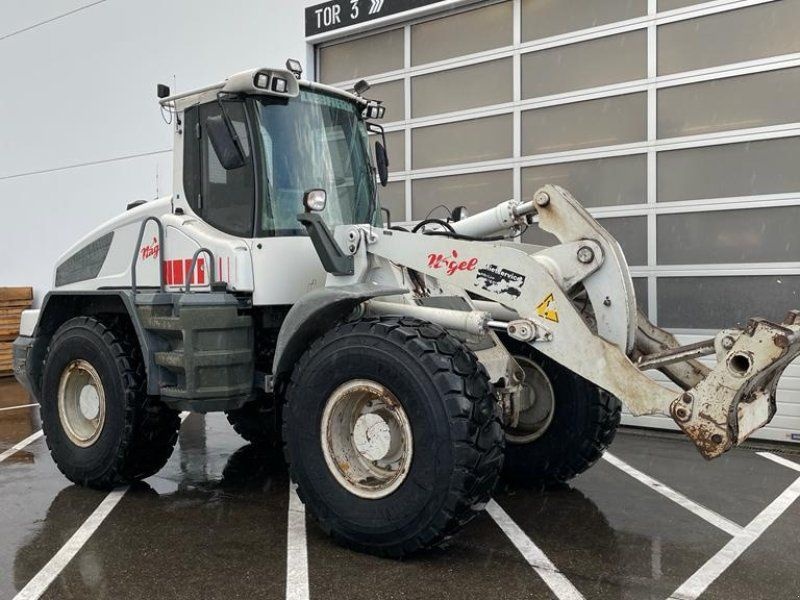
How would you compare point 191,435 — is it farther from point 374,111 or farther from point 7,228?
point 7,228

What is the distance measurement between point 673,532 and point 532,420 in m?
1.23

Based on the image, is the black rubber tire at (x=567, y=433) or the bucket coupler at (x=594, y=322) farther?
the black rubber tire at (x=567, y=433)

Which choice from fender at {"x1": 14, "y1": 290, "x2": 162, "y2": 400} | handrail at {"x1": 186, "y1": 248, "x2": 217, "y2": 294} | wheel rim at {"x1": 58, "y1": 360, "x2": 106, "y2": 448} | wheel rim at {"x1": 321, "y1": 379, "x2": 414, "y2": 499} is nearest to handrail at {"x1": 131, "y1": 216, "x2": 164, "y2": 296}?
fender at {"x1": 14, "y1": 290, "x2": 162, "y2": 400}

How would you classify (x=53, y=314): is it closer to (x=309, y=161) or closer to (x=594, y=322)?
(x=309, y=161)

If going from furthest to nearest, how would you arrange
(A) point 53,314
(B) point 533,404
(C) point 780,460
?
(C) point 780,460 < (A) point 53,314 < (B) point 533,404

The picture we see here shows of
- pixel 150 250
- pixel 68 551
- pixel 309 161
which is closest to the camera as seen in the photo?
pixel 68 551

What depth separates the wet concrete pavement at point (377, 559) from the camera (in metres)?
3.77

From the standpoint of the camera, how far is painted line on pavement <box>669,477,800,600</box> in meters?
3.72

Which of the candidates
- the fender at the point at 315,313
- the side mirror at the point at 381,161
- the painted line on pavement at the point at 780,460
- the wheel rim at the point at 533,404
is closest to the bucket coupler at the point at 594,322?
the fender at the point at 315,313

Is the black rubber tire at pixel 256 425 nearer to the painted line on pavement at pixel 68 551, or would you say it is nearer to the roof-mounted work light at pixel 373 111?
the painted line on pavement at pixel 68 551

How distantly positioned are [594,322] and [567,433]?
110 cm

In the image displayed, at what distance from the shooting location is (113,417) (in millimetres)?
5348

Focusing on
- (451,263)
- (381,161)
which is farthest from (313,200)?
(381,161)

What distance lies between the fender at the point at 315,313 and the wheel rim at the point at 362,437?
0.46 metres
